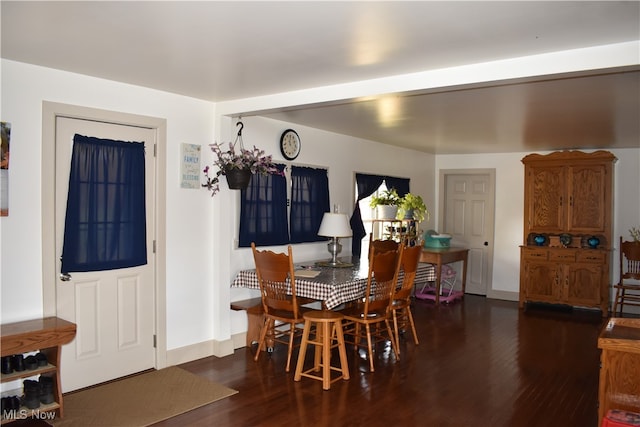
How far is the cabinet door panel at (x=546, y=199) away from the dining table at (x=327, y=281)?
114 inches

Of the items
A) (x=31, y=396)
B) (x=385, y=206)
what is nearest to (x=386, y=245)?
(x=385, y=206)

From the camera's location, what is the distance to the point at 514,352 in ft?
16.4

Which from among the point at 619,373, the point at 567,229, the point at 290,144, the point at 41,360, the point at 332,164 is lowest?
the point at 41,360

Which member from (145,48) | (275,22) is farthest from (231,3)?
(145,48)

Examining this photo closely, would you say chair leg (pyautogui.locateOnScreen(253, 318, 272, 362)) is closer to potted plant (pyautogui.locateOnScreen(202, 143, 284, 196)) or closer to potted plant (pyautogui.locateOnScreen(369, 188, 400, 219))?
potted plant (pyautogui.locateOnScreen(202, 143, 284, 196))

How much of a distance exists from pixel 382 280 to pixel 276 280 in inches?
35.3

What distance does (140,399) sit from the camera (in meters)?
3.63

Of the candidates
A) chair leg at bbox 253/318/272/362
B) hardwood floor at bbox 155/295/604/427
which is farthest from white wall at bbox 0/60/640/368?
hardwood floor at bbox 155/295/604/427

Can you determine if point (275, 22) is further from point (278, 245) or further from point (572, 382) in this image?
point (572, 382)

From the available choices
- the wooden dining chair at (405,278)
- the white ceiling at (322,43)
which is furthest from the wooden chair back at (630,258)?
the wooden dining chair at (405,278)

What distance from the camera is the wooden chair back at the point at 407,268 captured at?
4.67 meters

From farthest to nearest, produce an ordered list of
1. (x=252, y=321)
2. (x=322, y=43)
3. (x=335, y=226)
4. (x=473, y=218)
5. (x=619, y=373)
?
(x=473, y=218) < (x=335, y=226) < (x=252, y=321) < (x=322, y=43) < (x=619, y=373)

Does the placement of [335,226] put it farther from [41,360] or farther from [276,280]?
[41,360]

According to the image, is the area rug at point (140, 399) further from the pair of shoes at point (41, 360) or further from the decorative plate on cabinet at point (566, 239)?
the decorative plate on cabinet at point (566, 239)
